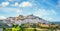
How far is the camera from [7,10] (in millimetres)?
3367

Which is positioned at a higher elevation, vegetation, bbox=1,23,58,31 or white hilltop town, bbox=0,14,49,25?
white hilltop town, bbox=0,14,49,25

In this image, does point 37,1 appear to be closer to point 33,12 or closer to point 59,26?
point 33,12

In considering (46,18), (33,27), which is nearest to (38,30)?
(33,27)

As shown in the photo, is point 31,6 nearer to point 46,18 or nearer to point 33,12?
point 33,12

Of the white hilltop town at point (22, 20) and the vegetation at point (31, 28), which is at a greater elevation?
the white hilltop town at point (22, 20)

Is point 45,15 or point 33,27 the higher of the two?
point 45,15

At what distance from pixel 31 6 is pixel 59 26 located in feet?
2.67

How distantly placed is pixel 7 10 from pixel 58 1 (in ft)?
4.01

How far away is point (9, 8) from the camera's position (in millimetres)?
3375

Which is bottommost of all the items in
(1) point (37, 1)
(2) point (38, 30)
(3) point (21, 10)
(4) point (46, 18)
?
(2) point (38, 30)

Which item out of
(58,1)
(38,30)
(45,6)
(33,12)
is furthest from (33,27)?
(58,1)

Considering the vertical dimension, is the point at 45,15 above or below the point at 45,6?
below

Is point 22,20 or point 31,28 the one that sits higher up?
point 22,20

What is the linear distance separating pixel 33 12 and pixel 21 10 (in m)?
0.29
